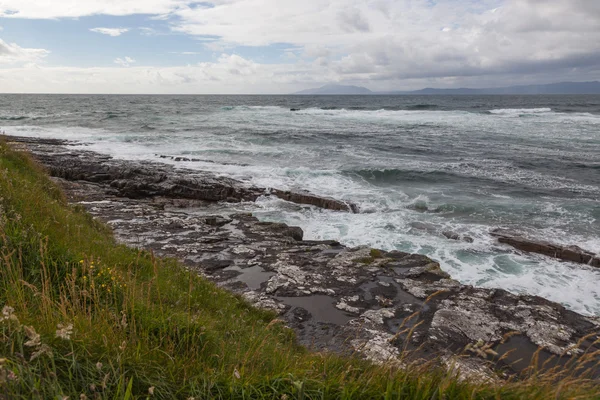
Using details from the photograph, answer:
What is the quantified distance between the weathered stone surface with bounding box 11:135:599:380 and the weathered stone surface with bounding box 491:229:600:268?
4.93m

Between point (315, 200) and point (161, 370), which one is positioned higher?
point (161, 370)

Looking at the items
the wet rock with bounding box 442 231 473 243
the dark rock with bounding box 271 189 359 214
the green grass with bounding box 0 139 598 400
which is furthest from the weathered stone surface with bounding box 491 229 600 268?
the green grass with bounding box 0 139 598 400

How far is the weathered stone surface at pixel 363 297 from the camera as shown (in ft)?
25.0

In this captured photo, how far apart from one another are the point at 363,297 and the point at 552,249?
865cm

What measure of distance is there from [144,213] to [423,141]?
3621cm

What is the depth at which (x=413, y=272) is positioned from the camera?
435 inches

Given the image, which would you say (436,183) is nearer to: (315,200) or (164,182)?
(315,200)

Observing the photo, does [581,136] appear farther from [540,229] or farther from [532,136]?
[540,229]

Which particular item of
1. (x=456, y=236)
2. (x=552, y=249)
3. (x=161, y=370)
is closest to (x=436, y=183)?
(x=456, y=236)

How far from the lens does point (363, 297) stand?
371 inches

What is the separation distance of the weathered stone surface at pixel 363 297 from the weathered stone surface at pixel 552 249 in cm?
493

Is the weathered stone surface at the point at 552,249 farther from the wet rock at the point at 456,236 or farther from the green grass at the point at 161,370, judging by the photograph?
the green grass at the point at 161,370

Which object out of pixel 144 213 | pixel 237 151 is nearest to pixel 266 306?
pixel 144 213

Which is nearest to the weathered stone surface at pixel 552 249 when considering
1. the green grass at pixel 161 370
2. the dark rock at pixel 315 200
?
the dark rock at pixel 315 200
